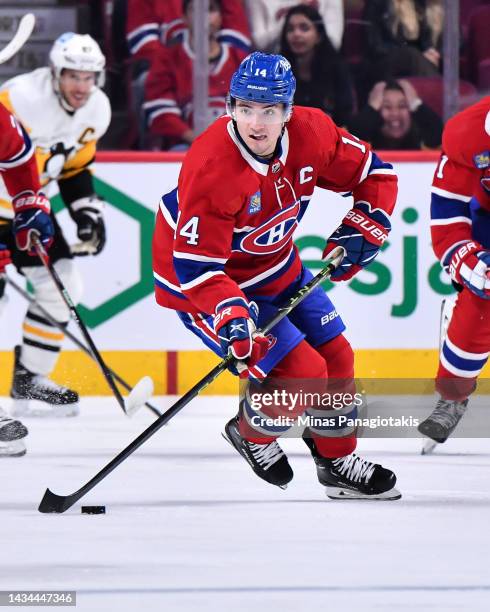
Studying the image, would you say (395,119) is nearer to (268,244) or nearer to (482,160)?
(482,160)

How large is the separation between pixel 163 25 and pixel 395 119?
0.87 metres

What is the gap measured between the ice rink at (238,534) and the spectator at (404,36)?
1.59m

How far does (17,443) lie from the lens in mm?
4055

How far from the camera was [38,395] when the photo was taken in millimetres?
4945

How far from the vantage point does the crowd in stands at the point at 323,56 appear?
5.33 metres

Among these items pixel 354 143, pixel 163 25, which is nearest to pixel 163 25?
pixel 163 25

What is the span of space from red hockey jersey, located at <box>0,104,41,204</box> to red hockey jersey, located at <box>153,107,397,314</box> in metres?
0.85

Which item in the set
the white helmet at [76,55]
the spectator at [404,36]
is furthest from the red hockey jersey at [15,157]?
the spectator at [404,36]

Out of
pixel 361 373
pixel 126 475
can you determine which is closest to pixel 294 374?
pixel 126 475

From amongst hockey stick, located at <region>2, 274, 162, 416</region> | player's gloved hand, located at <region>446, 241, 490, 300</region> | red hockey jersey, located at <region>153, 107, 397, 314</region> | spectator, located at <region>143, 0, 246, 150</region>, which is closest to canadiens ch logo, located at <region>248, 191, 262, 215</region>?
red hockey jersey, located at <region>153, 107, 397, 314</region>

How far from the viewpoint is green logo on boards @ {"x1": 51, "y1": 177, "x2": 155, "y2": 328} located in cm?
519

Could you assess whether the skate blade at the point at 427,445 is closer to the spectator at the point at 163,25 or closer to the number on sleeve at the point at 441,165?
the number on sleeve at the point at 441,165

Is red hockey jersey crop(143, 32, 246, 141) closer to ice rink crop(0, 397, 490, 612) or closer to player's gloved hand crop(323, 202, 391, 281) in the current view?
ice rink crop(0, 397, 490, 612)

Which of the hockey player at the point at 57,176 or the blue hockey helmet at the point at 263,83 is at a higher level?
the blue hockey helmet at the point at 263,83
